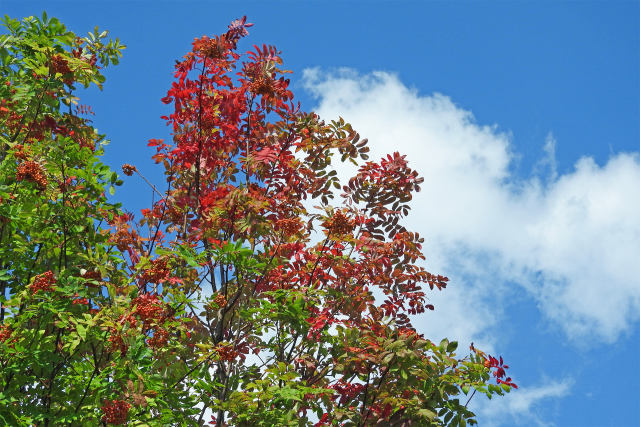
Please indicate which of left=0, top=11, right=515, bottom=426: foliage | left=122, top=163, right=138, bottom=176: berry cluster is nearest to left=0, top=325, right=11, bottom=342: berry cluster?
left=0, top=11, right=515, bottom=426: foliage

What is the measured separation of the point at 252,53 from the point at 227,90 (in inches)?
23.7

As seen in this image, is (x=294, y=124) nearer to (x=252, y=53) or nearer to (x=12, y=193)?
(x=252, y=53)

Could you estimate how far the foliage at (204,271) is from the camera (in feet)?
20.4

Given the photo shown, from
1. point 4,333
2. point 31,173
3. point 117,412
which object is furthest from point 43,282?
point 117,412

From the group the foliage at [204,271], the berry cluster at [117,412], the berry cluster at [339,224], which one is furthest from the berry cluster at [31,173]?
the berry cluster at [339,224]

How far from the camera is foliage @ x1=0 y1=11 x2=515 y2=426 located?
6.22 metres

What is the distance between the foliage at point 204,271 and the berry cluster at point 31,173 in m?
0.02

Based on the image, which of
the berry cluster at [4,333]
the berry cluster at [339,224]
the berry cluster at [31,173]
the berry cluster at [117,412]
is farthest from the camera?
the berry cluster at [339,224]

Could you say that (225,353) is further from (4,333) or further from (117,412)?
(4,333)

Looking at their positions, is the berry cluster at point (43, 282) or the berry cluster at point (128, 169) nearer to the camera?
the berry cluster at point (43, 282)

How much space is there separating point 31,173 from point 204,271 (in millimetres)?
2378

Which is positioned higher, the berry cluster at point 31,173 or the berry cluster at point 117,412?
the berry cluster at point 31,173

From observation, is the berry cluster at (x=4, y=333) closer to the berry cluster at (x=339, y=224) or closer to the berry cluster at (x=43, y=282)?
the berry cluster at (x=43, y=282)

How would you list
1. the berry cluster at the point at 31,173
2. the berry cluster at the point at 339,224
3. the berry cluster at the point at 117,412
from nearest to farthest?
the berry cluster at the point at 117,412, the berry cluster at the point at 31,173, the berry cluster at the point at 339,224
